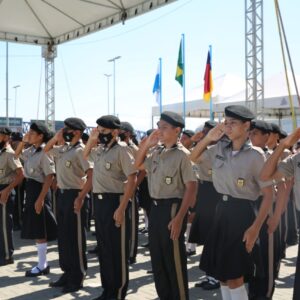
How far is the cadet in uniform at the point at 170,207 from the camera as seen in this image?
3.83 metres

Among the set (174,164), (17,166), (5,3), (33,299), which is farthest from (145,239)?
(5,3)

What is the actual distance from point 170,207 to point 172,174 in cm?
27

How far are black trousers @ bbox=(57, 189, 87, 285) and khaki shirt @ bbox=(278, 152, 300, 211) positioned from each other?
265 cm

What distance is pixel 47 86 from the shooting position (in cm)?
1393

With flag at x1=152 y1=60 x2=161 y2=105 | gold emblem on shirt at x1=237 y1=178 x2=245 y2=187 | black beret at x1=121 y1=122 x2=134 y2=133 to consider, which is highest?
flag at x1=152 y1=60 x2=161 y2=105

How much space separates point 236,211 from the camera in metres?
3.32

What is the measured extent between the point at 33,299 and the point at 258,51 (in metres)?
7.80

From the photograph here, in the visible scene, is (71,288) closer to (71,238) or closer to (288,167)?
(71,238)

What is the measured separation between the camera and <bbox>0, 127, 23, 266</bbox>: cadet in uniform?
6.09 meters

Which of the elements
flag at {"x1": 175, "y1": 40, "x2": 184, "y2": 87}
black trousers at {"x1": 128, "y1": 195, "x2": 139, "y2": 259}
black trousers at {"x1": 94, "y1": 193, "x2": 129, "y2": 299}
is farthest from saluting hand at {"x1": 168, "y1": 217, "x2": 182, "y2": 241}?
flag at {"x1": 175, "y1": 40, "x2": 184, "y2": 87}

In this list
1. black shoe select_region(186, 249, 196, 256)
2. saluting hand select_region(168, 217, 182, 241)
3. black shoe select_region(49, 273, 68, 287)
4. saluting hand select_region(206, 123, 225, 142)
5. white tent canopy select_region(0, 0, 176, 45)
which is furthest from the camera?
white tent canopy select_region(0, 0, 176, 45)

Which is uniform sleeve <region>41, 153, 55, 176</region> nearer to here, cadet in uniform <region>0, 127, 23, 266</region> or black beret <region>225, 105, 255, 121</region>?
cadet in uniform <region>0, 127, 23, 266</region>

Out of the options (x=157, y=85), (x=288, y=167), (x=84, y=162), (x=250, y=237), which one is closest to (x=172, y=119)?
(x=288, y=167)

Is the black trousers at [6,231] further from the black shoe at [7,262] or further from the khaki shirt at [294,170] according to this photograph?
the khaki shirt at [294,170]
